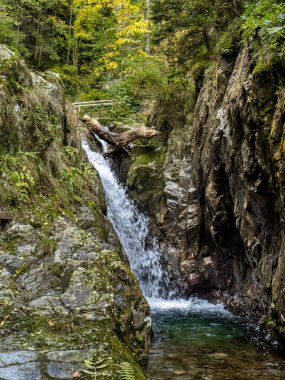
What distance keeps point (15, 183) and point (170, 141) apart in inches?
291

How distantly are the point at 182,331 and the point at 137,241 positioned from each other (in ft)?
16.7

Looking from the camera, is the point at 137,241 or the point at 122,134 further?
the point at 122,134

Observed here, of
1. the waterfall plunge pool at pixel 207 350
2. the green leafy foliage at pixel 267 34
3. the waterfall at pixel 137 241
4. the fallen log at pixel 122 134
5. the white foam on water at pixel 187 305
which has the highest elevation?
the green leafy foliage at pixel 267 34

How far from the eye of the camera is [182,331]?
8516 mm

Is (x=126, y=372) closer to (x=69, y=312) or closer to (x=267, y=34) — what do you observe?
(x=69, y=312)

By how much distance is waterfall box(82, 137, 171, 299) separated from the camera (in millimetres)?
12430

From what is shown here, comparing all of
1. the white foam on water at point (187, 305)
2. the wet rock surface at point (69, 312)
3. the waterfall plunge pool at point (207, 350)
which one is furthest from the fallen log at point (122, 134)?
the wet rock surface at point (69, 312)

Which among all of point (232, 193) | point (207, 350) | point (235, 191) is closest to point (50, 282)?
point (207, 350)

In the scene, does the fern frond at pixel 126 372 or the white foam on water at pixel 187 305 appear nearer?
the fern frond at pixel 126 372

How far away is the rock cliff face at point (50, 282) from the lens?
3238 millimetres

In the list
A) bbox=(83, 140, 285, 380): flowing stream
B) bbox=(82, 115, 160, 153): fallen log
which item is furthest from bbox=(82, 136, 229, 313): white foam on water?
bbox=(82, 115, 160, 153): fallen log

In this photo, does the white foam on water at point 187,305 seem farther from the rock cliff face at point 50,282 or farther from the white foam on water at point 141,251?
the rock cliff face at point 50,282

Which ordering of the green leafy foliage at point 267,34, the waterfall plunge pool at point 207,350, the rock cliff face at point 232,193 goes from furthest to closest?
the rock cliff face at point 232,193 < the green leafy foliage at point 267,34 < the waterfall plunge pool at point 207,350

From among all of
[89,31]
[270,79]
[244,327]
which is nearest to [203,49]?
[270,79]
